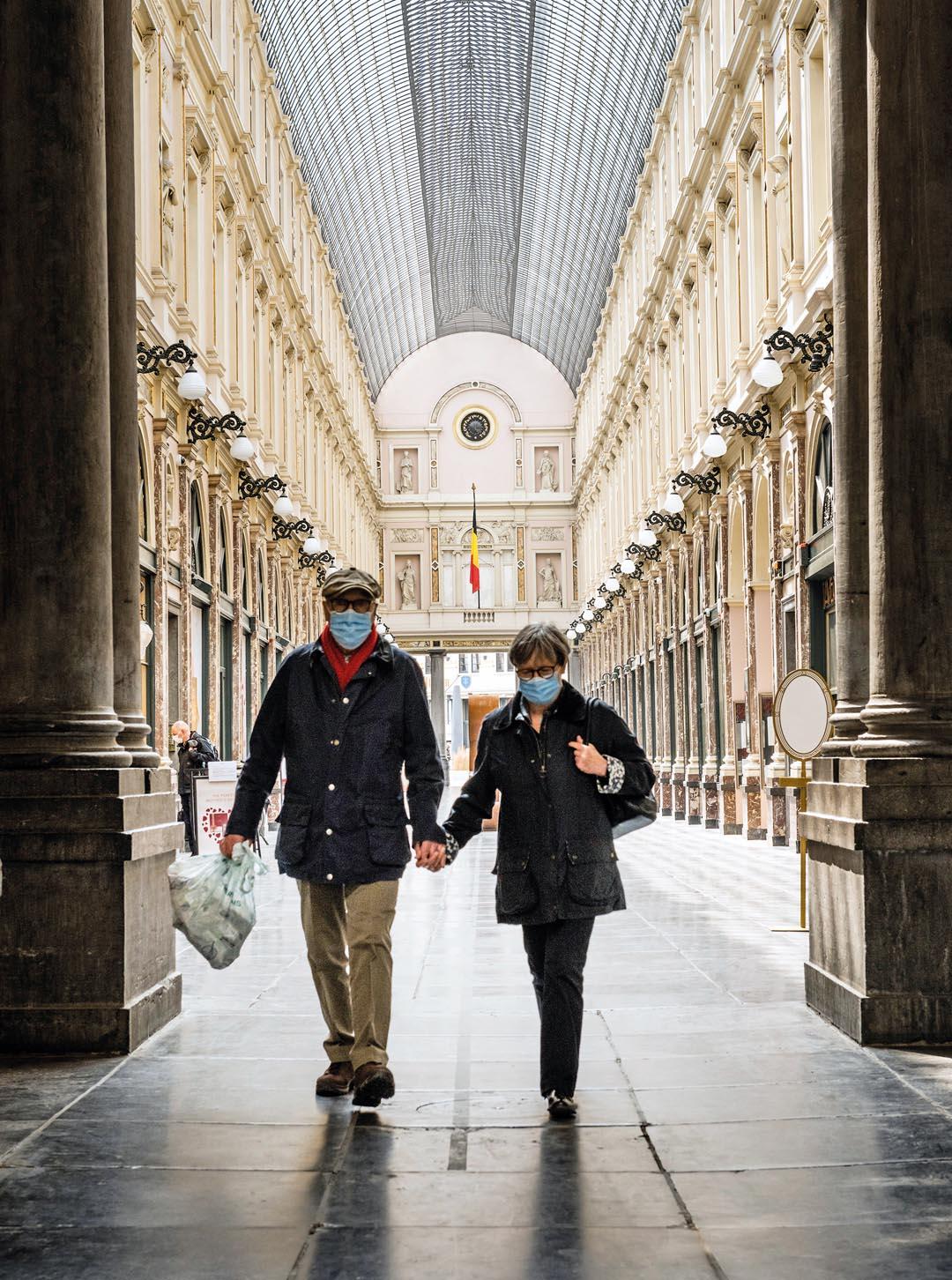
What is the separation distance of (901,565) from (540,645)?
2213 millimetres

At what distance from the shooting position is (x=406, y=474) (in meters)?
63.6

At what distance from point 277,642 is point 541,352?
3370 cm

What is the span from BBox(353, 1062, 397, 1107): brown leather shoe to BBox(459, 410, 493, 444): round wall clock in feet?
192

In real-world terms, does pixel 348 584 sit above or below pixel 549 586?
below

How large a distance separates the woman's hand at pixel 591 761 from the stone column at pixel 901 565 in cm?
162

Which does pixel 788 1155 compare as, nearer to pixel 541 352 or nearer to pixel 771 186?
pixel 771 186

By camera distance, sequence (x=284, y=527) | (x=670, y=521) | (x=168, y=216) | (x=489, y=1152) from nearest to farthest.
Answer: (x=489, y=1152)
(x=168, y=216)
(x=670, y=521)
(x=284, y=527)

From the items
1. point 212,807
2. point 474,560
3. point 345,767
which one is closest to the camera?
point 345,767

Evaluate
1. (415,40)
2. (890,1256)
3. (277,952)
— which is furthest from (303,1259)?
(415,40)

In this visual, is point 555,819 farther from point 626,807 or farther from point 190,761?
point 190,761

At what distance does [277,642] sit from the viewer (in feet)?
112

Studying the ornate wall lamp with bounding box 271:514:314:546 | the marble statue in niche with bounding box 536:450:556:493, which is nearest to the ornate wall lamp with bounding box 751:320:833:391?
the ornate wall lamp with bounding box 271:514:314:546

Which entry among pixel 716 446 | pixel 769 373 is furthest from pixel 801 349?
pixel 716 446

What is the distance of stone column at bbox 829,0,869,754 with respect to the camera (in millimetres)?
7672
